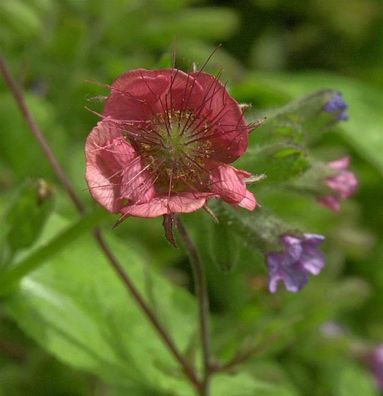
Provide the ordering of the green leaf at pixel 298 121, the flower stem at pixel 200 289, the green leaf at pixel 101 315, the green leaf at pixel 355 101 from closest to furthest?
the flower stem at pixel 200 289
the green leaf at pixel 298 121
the green leaf at pixel 101 315
the green leaf at pixel 355 101

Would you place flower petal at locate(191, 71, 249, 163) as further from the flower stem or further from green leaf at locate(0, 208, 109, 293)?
green leaf at locate(0, 208, 109, 293)

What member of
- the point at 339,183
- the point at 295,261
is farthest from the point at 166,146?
the point at 339,183

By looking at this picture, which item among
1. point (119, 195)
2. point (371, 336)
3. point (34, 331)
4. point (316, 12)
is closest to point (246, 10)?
point (316, 12)

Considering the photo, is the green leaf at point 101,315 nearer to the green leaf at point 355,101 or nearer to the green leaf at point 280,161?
the green leaf at point 280,161

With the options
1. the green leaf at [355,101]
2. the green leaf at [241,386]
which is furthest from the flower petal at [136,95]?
the green leaf at [355,101]

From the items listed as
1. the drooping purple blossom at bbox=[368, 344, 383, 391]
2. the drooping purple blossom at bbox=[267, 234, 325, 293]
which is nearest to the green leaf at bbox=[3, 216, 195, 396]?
the drooping purple blossom at bbox=[267, 234, 325, 293]

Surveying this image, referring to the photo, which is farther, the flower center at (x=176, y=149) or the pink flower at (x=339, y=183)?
the pink flower at (x=339, y=183)

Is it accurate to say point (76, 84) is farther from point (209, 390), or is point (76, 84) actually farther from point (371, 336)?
point (371, 336)
